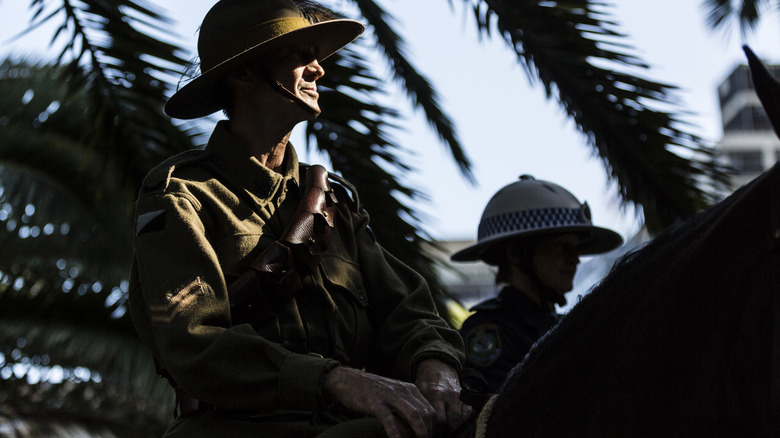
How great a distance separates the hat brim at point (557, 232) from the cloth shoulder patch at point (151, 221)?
2.76m

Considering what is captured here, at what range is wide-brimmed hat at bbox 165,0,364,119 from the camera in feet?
9.60

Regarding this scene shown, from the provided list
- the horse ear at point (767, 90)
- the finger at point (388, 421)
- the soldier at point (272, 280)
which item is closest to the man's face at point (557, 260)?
the soldier at point (272, 280)

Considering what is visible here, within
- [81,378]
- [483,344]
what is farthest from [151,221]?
[81,378]

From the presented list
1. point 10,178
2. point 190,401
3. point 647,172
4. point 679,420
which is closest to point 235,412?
point 190,401

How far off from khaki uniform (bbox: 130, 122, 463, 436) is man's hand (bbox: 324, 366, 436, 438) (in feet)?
0.13

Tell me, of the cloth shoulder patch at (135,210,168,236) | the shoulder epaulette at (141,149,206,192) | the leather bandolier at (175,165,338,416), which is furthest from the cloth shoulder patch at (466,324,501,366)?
the cloth shoulder patch at (135,210,168,236)

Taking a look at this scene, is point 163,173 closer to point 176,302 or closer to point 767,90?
point 176,302

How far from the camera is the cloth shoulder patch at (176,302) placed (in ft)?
8.04

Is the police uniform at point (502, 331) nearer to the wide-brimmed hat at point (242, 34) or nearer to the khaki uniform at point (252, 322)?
the khaki uniform at point (252, 322)

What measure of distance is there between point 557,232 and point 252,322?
2786 mm

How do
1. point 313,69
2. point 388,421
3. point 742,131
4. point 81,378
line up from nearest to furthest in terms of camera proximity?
1. point 388,421
2. point 313,69
3. point 81,378
4. point 742,131

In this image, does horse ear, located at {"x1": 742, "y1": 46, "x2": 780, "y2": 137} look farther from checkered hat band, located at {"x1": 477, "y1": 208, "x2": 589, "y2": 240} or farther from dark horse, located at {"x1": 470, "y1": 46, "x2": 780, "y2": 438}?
checkered hat band, located at {"x1": 477, "y1": 208, "x2": 589, "y2": 240}

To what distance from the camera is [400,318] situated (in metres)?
2.89

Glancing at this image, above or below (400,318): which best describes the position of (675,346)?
above
